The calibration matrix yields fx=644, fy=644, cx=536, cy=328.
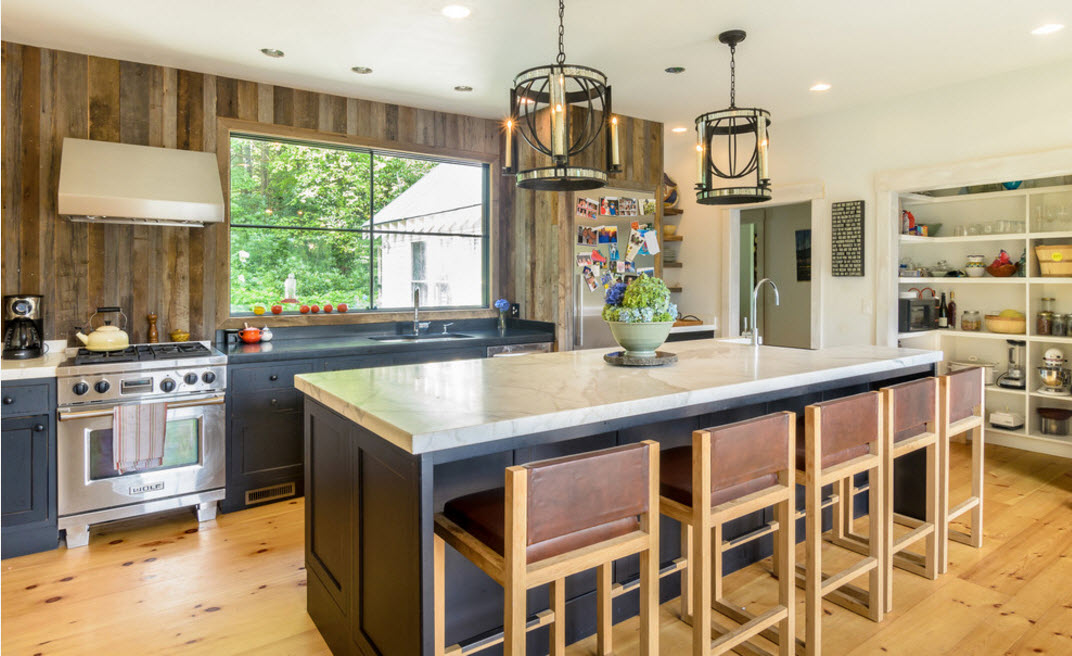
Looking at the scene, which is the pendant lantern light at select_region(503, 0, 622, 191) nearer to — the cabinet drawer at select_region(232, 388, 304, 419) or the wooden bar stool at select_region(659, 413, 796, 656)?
the wooden bar stool at select_region(659, 413, 796, 656)

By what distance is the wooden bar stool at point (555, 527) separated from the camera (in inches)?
59.6

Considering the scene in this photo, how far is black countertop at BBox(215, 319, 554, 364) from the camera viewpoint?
152 inches

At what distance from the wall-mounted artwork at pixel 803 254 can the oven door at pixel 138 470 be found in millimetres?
5935

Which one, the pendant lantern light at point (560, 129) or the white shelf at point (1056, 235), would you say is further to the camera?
the white shelf at point (1056, 235)

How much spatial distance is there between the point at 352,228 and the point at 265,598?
290 cm

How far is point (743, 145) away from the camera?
6172mm

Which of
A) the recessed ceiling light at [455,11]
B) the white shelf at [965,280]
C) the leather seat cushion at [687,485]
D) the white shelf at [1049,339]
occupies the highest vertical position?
the recessed ceiling light at [455,11]

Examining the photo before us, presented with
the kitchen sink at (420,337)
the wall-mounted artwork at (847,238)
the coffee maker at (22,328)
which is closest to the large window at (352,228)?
the kitchen sink at (420,337)

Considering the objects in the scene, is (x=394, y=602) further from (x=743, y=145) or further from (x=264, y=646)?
(x=743, y=145)

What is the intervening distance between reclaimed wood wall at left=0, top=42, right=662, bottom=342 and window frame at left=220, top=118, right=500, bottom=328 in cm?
3

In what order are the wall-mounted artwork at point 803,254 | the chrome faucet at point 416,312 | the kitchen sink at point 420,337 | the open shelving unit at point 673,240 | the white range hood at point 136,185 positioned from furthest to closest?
1. the wall-mounted artwork at point 803,254
2. the open shelving unit at point 673,240
3. the chrome faucet at point 416,312
4. the kitchen sink at point 420,337
5. the white range hood at point 136,185

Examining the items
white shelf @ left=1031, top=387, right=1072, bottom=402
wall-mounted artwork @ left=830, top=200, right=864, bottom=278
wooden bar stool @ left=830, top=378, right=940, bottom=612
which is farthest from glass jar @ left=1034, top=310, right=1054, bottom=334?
wooden bar stool @ left=830, top=378, right=940, bottom=612

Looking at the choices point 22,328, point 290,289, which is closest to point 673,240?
point 290,289

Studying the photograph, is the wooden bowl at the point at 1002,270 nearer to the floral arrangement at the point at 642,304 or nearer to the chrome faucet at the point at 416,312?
the floral arrangement at the point at 642,304
